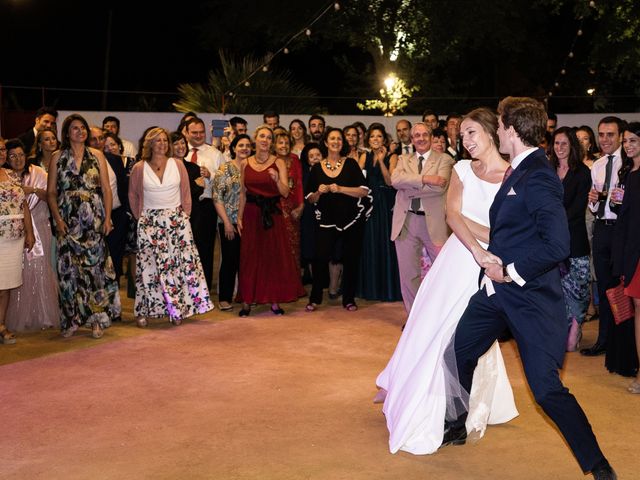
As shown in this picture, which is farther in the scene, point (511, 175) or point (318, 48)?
point (318, 48)

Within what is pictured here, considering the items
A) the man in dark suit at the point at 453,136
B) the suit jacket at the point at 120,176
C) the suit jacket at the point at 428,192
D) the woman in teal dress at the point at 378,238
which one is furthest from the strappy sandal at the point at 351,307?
the suit jacket at the point at 120,176

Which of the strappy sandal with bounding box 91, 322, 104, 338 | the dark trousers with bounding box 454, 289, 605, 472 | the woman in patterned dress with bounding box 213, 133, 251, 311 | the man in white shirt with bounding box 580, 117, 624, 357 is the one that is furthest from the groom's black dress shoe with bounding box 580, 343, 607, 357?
the strappy sandal with bounding box 91, 322, 104, 338

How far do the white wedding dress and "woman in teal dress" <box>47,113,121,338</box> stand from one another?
3.82 metres

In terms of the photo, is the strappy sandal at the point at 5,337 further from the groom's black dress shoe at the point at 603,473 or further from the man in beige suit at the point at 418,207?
the groom's black dress shoe at the point at 603,473

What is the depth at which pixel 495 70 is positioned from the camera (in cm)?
3097

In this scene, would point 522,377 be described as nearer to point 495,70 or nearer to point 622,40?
point 622,40

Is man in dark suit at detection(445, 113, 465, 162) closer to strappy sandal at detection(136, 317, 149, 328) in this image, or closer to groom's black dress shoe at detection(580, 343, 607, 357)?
groom's black dress shoe at detection(580, 343, 607, 357)

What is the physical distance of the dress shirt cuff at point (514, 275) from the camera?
4176 millimetres

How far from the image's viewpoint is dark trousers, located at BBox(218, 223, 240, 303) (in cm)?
948

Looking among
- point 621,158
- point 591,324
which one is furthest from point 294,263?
point 621,158

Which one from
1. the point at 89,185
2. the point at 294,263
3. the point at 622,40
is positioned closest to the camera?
the point at 89,185

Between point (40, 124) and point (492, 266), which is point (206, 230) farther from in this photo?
point (492, 266)

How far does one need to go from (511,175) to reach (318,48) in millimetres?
29071

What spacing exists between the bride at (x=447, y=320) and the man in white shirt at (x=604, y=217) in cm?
208
